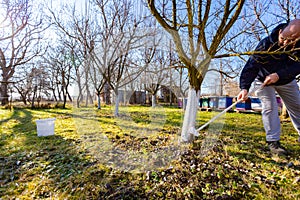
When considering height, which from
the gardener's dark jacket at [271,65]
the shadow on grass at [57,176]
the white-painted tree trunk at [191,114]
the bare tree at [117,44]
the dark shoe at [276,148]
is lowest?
the shadow on grass at [57,176]

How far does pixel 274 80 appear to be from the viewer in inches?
60.3

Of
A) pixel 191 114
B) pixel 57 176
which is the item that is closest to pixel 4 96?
pixel 57 176

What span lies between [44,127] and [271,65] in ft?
11.6

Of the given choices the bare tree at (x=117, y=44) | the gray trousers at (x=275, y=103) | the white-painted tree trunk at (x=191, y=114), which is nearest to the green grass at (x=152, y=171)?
the white-painted tree trunk at (x=191, y=114)

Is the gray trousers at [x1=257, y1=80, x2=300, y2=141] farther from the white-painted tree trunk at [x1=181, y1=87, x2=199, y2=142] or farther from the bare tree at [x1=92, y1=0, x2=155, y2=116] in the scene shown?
the bare tree at [x1=92, y1=0, x2=155, y2=116]

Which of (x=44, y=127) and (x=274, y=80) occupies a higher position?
(x=274, y=80)

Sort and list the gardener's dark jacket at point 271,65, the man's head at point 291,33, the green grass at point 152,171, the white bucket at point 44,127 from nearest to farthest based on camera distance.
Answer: the green grass at point 152,171
the man's head at point 291,33
the gardener's dark jacket at point 271,65
the white bucket at point 44,127

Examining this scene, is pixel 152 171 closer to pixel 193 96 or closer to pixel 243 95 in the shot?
pixel 193 96

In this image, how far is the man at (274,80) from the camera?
1.56m

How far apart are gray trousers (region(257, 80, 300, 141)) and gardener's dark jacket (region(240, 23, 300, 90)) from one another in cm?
9

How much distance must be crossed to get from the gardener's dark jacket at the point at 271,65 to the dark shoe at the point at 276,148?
663mm

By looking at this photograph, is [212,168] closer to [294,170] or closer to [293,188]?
[293,188]

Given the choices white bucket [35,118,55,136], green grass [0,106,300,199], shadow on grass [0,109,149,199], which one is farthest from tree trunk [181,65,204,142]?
white bucket [35,118,55,136]

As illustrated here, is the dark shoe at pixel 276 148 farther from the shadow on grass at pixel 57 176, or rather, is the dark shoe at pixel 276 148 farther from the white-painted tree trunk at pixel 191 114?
the shadow on grass at pixel 57 176
